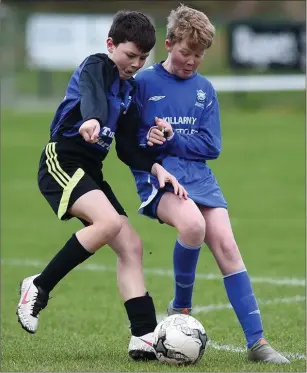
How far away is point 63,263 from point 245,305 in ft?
3.61

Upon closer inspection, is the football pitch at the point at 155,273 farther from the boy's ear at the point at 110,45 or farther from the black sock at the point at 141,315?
the boy's ear at the point at 110,45

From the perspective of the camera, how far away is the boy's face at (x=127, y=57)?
589 cm

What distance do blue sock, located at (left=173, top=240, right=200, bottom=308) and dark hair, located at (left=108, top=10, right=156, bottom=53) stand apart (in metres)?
1.21

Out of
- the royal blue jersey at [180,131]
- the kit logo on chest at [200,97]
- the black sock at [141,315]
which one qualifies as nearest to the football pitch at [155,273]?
the black sock at [141,315]

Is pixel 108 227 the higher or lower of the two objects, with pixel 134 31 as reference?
lower

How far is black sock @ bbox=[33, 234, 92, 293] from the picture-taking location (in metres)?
5.86

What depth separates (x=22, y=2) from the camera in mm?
34594

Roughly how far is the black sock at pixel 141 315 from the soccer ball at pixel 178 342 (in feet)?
0.47

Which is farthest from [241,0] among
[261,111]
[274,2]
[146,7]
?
[261,111]

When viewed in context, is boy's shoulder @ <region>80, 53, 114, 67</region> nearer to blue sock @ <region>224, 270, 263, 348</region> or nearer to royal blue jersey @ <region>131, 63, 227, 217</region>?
royal blue jersey @ <region>131, 63, 227, 217</region>

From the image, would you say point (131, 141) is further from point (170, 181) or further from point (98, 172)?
point (170, 181)

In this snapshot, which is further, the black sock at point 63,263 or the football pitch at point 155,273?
the football pitch at point 155,273

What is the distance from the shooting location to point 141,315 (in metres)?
6.03

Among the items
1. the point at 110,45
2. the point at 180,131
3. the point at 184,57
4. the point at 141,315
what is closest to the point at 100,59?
the point at 110,45
